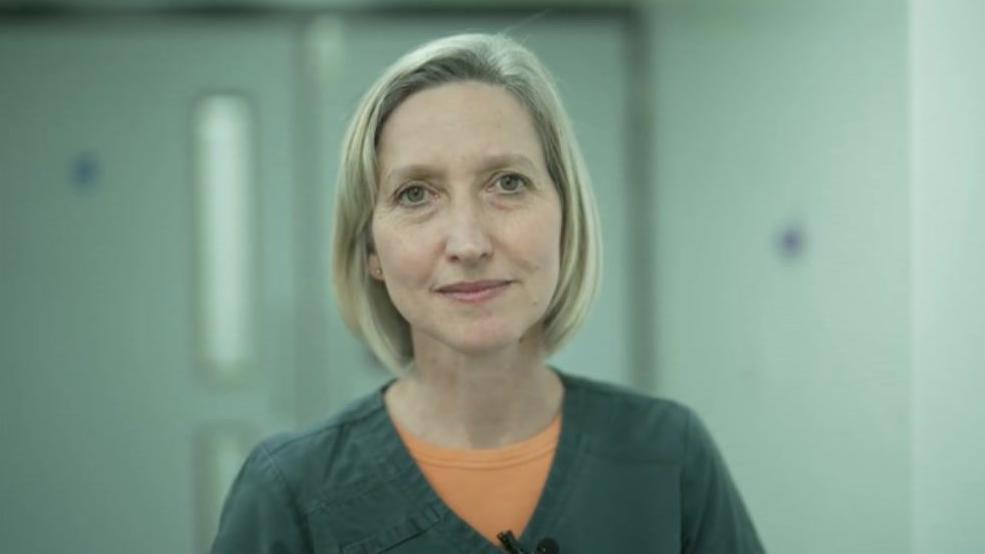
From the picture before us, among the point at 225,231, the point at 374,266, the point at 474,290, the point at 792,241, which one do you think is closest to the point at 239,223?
the point at 225,231

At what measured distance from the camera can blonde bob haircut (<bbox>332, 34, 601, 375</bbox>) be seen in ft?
3.55

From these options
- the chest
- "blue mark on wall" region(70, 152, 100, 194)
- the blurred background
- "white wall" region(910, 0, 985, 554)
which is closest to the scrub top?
the chest

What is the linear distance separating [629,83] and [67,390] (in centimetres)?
179

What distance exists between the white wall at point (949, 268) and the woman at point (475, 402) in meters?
0.61

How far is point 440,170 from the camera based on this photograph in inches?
40.6

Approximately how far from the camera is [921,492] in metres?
1.77

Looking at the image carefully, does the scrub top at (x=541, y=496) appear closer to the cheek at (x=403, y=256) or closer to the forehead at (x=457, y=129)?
the cheek at (x=403, y=256)

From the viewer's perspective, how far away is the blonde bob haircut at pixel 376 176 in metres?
1.08

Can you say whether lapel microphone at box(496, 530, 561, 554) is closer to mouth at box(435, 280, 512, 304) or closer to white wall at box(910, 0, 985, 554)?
mouth at box(435, 280, 512, 304)

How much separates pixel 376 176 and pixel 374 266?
0.13 metres

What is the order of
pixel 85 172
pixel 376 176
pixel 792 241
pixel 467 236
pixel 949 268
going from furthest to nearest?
pixel 85 172, pixel 792 241, pixel 949 268, pixel 376 176, pixel 467 236

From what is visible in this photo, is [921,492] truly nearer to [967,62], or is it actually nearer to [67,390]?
[967,62]

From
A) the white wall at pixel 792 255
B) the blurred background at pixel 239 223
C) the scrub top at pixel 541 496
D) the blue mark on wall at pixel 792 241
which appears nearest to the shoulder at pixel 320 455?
the scrub top at pixel 541 496

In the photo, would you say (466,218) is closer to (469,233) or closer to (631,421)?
(469,233)
